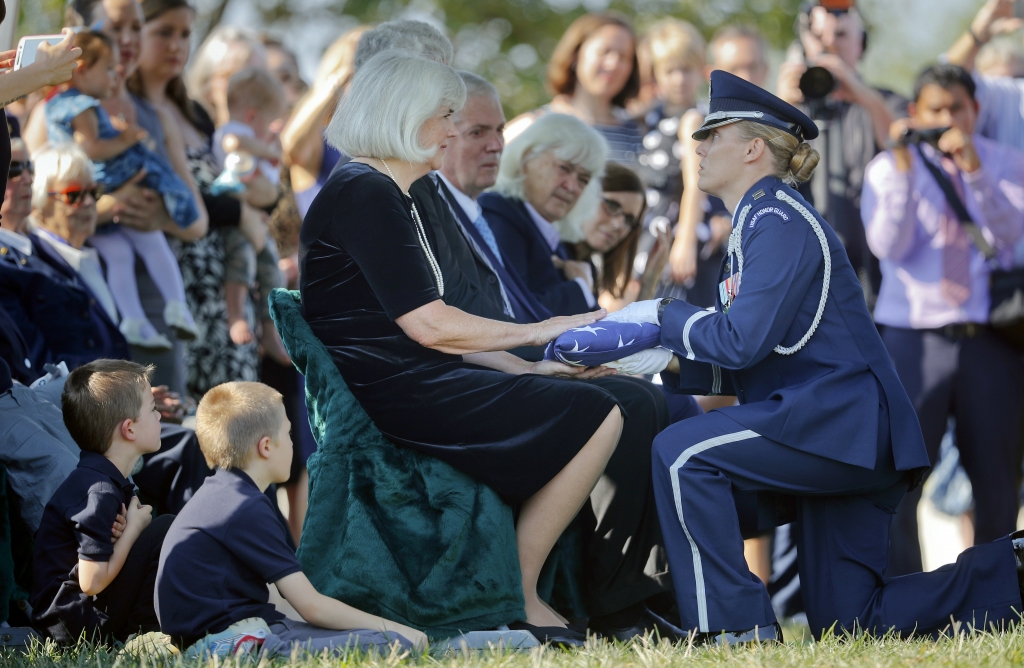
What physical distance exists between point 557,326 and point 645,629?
3.20ft

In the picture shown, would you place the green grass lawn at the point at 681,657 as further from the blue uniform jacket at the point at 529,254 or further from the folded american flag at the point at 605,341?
the blue uniform jacket at the point at 529,254

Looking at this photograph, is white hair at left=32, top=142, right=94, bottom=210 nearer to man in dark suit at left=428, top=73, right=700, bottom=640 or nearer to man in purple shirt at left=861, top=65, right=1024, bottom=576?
man in dark suit at left=428, top=73, right=700, bottom=640

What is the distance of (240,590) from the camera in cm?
325

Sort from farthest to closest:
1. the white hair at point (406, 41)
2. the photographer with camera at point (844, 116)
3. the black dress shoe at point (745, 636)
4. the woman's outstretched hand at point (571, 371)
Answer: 1. the photographer with camera at point (844, 116)
2. the white hair at point (406, 41)
3. the woman's outstretched hand at point (571, 371)
4. the black dress shoe at point (745, 636)

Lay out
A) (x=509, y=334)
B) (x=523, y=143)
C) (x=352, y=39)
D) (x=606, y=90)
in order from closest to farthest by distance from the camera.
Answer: (x=509, y=334) → (x=523, y=143) → (x=352, y=39) → (x=606, y=90)

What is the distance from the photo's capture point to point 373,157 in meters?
3.57

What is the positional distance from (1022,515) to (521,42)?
41.8 feet

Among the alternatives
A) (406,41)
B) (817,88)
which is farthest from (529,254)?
(817,88)

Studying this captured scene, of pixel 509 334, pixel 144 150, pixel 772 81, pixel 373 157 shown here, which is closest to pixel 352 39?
pixel 144 150

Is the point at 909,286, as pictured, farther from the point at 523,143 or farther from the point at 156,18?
the point at 156,18

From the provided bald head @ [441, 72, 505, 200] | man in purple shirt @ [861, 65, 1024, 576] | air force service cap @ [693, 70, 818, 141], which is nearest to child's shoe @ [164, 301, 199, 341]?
bald head @ [441, 72, 505, 200]

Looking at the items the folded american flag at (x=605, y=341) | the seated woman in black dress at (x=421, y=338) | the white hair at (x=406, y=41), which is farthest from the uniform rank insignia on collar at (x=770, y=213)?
the white hair at (x=406, y=41)

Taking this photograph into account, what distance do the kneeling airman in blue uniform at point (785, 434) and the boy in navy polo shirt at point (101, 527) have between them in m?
1.46

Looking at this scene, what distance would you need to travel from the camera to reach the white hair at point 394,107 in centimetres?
351
